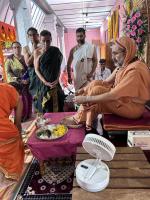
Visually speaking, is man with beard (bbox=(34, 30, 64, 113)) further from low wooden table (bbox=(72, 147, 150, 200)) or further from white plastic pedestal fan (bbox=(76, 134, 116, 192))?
white plastic pedestal fan (bbox=(76, 134, 116, 192))

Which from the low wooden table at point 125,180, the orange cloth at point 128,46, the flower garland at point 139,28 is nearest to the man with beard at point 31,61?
the flower garland at point 139,28

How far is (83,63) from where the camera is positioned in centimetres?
294

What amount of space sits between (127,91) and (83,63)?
1.36 meters

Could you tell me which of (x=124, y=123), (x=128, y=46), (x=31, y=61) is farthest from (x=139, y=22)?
(x=31, y=61)

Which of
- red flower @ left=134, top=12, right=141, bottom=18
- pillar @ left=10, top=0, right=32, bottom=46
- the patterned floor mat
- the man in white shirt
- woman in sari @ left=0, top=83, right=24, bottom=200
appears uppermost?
pillar @ left=10, top=0, right=32, bottom=46

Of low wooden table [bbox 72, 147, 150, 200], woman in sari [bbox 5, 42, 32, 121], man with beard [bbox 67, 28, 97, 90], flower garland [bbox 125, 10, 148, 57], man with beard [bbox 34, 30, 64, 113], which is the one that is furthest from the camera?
woman in sari [bbox 5, 42, 32, 121]

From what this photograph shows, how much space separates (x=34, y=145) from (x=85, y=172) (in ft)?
2.08

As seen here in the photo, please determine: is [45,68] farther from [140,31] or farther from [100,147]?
[100,147]

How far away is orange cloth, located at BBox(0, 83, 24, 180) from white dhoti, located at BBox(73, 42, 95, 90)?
1.41 m

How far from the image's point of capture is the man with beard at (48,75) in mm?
2705

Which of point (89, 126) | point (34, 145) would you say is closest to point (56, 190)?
point (34, 145)

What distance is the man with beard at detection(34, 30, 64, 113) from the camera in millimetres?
2705

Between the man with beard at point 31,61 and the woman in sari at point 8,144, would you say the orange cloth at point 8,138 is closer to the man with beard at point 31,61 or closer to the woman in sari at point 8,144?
the woman in sari at point 8,144

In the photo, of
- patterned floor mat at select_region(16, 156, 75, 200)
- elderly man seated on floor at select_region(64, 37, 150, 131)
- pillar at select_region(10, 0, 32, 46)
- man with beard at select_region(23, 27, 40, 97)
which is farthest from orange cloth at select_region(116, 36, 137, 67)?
pillar at select_region(10, 0, 32, 46)
